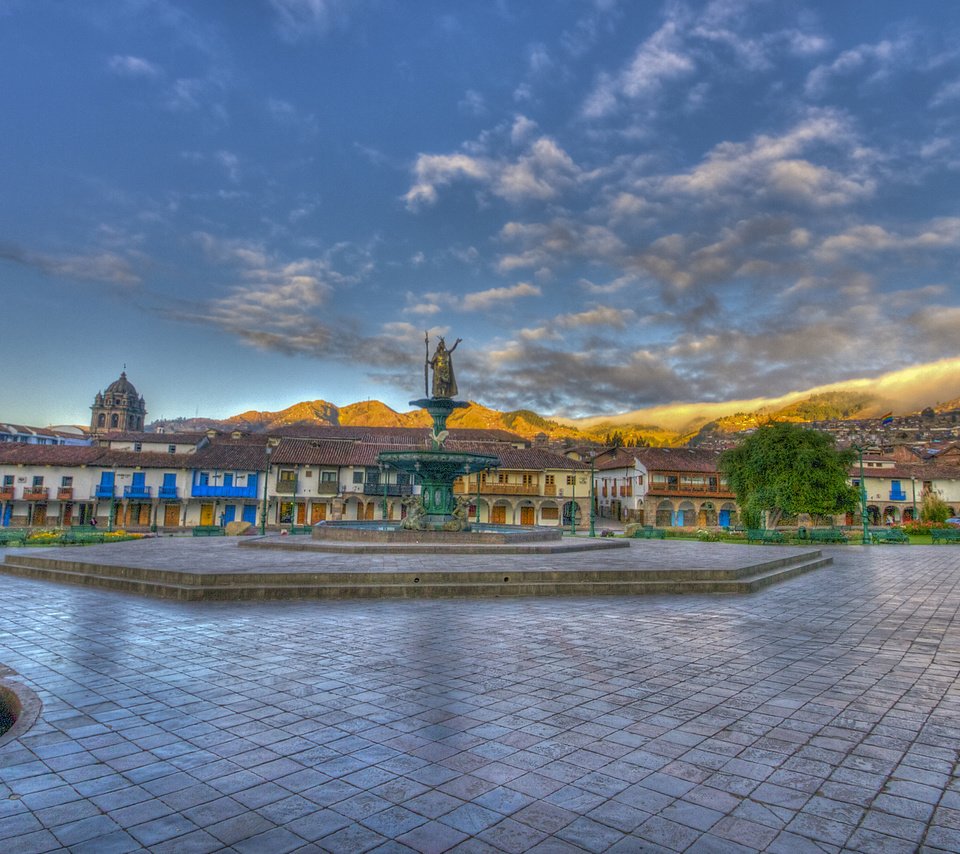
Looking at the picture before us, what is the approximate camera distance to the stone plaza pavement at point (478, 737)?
3178 millimetres

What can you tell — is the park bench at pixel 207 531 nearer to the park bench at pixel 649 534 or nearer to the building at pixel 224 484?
the building at pixel 224 484

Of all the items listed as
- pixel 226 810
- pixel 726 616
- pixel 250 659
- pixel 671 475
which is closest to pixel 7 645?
pixel 250 659

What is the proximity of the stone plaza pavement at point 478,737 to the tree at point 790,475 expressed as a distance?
25626 mm

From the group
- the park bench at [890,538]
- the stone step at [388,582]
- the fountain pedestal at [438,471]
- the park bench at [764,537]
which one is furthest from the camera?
the park bench at [890,538]

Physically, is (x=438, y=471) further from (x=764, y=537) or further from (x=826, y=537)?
(x=826, y=537)

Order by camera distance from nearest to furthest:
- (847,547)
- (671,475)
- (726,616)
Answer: (726,616) → (847,547) → (671,475)

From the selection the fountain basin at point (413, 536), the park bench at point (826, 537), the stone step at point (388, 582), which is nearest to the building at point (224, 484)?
the park bench at point (826, 537)

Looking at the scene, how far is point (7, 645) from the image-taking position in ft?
23.3

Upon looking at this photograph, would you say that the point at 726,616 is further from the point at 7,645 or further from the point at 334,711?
the point at 7,645

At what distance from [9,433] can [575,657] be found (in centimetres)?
8442

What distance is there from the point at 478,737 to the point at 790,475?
32386 mm

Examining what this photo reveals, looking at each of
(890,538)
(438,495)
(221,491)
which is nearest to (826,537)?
(890,538)

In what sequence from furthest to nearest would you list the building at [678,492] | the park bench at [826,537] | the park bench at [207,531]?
the building at [678,492], the park bench at [826,537], the park bench at [207,531]

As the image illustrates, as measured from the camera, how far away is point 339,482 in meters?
47.5
